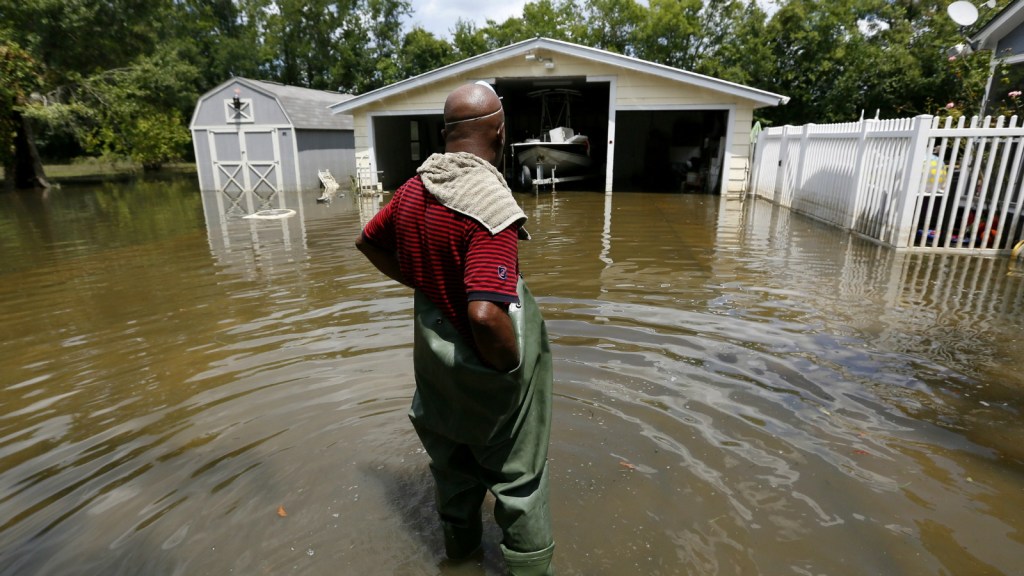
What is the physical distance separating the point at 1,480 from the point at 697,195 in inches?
624

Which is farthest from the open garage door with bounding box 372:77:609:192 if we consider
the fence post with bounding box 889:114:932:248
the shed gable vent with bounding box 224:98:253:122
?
the fence post with bounding box 889:114:932:248

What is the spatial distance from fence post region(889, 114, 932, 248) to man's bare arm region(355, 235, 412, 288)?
7552mm

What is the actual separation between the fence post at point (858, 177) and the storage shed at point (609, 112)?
5.51 metres

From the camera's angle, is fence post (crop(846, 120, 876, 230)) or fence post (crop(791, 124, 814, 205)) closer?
fence post (crop(846, 120, 876, 230))

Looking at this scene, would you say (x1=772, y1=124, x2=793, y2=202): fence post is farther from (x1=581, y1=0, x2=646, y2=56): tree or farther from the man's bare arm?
(x1=581, y1=0, x2=646, y2=56): tree

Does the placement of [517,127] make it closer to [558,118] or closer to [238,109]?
[558,118]

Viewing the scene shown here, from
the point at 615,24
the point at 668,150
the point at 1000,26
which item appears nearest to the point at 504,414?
the point at 1000,26

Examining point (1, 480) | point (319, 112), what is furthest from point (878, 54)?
point (1, 480)

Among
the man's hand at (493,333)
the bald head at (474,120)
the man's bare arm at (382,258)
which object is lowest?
the man's hand at (493,333)

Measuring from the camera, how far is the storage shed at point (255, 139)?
1925 centimetres

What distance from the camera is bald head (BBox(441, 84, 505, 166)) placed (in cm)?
181

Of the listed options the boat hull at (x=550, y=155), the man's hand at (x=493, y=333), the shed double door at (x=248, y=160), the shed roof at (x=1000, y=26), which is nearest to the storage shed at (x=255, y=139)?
the shed double door at (x=248, y=160)

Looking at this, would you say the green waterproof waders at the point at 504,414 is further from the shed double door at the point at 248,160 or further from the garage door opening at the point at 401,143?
the shed double door at the point at 248,160

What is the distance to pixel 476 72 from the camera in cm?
1623
